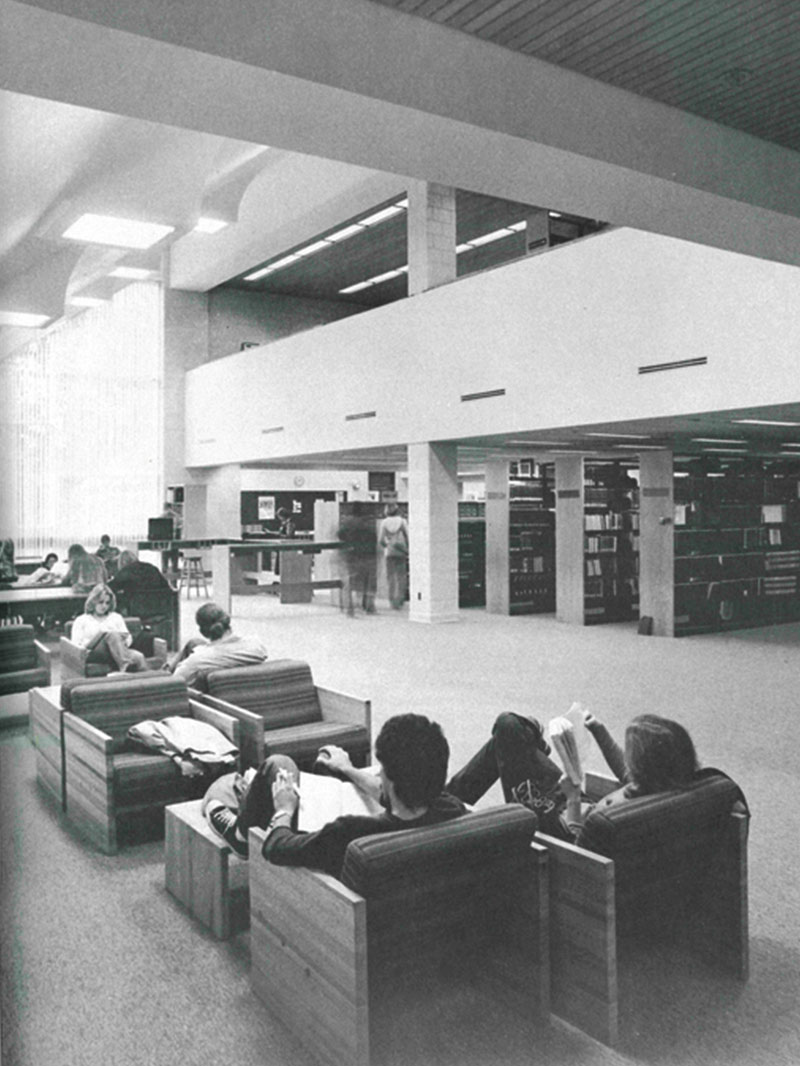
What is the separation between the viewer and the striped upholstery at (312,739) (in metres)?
4.52

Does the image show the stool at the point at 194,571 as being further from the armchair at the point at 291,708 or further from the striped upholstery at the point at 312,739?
the striped upholstery at the point at 312,739

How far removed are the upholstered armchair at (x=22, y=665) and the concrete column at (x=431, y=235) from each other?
7.52m

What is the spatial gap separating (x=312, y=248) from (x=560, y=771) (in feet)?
48.6

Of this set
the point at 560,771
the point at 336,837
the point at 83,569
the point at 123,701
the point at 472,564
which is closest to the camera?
the point at 336,837

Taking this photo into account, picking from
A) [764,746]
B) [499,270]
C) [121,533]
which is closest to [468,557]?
[499,270]

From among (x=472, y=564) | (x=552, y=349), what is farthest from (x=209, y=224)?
(x=472, y=564)

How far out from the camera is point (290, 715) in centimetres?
497

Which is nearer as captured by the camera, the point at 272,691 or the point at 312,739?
the point at 312,739

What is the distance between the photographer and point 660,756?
282cm

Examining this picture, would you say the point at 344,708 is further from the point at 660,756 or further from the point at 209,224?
the point at 209,224

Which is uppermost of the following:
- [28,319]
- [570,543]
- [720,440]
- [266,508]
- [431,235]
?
[431,235]

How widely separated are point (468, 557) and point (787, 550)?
4.75m

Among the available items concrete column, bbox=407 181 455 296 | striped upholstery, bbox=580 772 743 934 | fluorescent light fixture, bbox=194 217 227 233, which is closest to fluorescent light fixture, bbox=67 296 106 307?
fluorescent light fixture, bbox=194 217 227 233

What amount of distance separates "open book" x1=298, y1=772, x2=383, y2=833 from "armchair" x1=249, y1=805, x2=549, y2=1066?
19 cm
